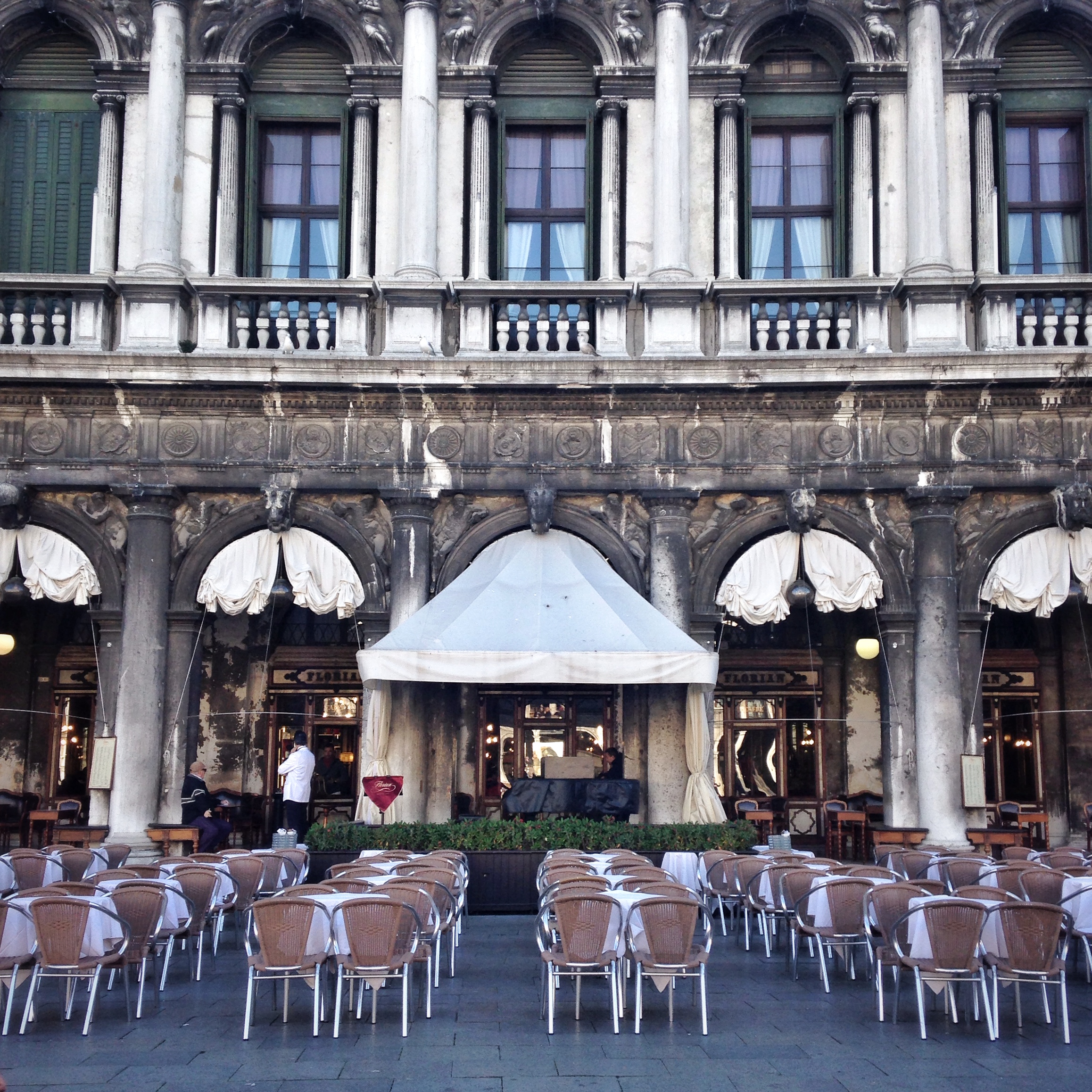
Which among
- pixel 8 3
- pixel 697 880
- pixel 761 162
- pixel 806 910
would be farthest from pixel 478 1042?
pixel 8 3

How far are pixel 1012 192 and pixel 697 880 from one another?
444 inches

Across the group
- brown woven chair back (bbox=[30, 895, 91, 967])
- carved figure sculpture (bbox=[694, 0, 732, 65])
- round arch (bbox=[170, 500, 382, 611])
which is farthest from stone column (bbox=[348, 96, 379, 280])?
brown woven chair back (bbox=[30, 895, 91, 967])

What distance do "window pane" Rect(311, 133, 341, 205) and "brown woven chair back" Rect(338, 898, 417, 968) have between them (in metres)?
12.7

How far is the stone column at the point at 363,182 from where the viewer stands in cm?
1822

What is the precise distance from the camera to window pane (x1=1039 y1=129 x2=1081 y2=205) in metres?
18.7

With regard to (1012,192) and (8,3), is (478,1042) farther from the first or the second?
(8,3)

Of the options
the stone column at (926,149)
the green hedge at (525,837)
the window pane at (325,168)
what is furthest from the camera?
the window pane at (325,168)

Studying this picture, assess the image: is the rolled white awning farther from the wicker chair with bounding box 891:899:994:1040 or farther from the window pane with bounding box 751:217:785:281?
the wicker chair with bounding box 891:899:994:1040

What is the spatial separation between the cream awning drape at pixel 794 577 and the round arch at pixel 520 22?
7.26 metres

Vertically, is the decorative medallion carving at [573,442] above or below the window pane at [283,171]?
below

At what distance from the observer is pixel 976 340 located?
17516 millimetres

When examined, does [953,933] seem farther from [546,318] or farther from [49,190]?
[49,190]

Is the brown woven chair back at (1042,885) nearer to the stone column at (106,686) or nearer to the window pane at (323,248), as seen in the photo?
the stone column at (106,686)

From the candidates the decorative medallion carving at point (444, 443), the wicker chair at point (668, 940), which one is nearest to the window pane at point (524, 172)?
the decorative medallion carving at point (444, 443)
